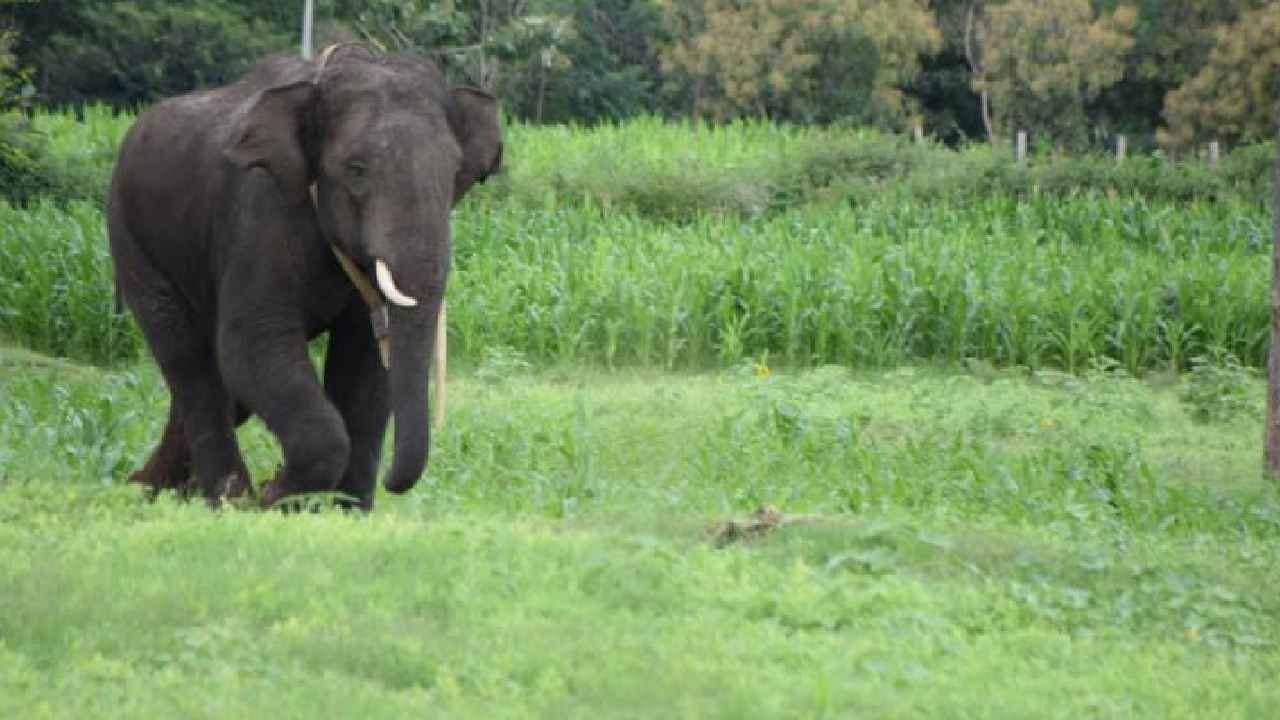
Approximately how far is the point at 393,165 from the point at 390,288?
1.86ft

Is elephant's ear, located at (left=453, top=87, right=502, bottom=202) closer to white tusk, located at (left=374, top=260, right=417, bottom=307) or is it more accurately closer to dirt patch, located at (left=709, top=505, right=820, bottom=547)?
white tusk, located at (left=374, top=260, right=417, bottom=307)

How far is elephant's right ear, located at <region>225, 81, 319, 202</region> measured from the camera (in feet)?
29.6

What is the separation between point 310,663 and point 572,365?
11715 mm

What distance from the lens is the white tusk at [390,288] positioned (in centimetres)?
848

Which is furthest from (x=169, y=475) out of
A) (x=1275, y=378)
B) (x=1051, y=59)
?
(x=1051, y=59)

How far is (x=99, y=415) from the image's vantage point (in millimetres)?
12359

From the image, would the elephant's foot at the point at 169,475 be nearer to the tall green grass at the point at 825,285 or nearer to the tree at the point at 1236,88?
the tall green grass at the point at 825,285

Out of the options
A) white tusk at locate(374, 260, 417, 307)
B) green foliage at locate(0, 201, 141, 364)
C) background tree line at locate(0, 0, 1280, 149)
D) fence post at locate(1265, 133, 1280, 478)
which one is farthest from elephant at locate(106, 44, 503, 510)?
background tree line at locate(0, 0, 1280, 149)

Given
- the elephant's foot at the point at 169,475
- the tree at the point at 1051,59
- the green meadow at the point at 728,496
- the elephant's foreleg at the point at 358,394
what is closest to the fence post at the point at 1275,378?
the green meadow at the point at 728,496

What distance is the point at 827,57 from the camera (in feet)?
173

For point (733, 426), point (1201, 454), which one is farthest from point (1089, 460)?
point (733, 426)

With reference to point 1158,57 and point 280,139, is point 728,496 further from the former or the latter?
point 1158,57

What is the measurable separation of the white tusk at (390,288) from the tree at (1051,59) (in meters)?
41.9

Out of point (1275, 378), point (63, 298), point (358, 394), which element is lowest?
point (63, 298)
